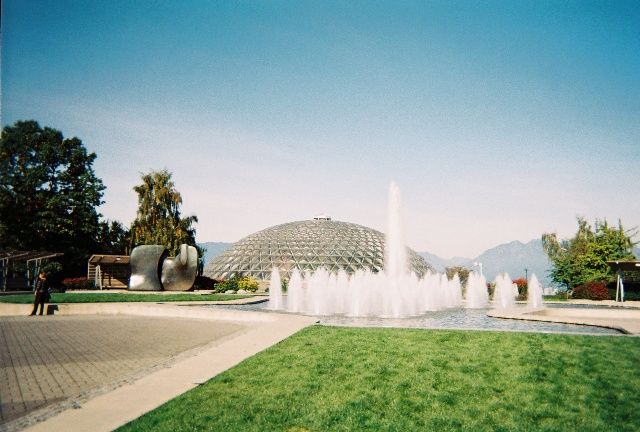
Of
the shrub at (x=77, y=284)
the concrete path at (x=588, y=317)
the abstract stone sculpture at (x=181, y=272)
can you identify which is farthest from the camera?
the shrub at (x=77, y=284)

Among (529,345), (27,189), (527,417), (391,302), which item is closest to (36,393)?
(527,417)

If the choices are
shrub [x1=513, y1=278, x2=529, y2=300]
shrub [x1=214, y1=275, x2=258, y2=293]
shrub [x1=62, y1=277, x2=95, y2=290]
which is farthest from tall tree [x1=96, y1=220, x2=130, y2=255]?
shrub [x1=513, y1=278, x2=529, y2=300]

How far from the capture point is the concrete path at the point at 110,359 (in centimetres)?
668

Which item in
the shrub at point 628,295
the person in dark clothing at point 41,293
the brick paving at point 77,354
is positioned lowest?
the shrub at point 628,295

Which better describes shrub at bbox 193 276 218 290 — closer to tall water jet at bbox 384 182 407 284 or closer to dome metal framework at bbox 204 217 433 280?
dome metal framework at bbox 204 217 433 280

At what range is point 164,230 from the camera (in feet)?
150

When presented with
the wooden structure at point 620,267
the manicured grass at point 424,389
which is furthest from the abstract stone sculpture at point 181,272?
the wooden structure at point 620,267

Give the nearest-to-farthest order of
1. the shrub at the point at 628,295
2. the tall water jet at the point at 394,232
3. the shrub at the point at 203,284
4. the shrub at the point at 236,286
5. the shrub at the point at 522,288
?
the tall water jet at the point at 394,232, the shrub at the point at 628,295, the shrub at the point at 522,288, the shrub at the point at 236,286, the shrub at the point at 203,284

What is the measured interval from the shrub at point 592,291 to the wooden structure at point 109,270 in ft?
121

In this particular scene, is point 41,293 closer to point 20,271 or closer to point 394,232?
point 394,232

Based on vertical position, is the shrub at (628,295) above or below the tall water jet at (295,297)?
below

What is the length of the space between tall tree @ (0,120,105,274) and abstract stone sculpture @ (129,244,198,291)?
13037 mm

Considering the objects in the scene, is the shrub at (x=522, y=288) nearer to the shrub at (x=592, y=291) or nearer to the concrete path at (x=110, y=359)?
the shrub at (x=592, y=291)

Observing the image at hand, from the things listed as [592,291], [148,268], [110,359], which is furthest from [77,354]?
[592,291]
